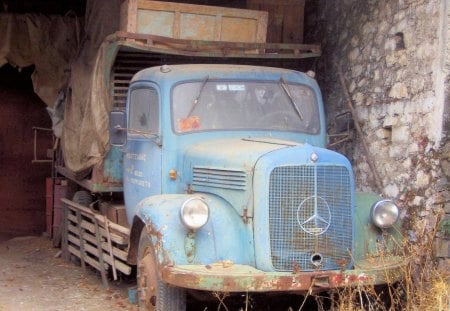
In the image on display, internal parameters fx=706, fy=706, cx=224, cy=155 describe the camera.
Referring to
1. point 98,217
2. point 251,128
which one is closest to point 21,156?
point 98,217

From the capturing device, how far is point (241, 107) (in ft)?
21.2

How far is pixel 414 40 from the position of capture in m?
6.52

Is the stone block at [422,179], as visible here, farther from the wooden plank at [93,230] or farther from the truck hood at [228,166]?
the wooden plank at [93,230]

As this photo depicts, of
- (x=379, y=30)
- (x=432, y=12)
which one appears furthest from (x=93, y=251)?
(x=432, y=12)

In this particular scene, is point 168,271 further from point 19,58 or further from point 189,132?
point 19,58

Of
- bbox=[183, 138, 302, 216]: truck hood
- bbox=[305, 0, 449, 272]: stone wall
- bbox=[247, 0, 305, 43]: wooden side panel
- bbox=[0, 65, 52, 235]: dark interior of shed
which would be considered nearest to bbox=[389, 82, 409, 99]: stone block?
bbox=[305, 0, 449, 272]: stone wall

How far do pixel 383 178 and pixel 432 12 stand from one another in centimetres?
169

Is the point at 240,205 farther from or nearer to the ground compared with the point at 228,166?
nearer to the ground

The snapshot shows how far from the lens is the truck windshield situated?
250 inches

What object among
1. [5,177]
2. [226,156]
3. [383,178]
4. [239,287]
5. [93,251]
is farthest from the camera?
[5,177]

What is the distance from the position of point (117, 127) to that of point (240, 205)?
167cm

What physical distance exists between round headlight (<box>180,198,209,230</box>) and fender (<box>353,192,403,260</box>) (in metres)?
1.31

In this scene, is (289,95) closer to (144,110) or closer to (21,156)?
(144,110)

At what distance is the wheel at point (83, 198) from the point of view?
29.2 ft
